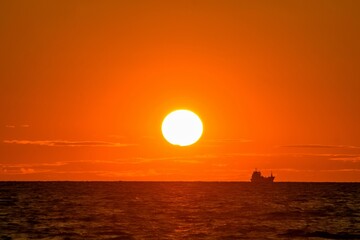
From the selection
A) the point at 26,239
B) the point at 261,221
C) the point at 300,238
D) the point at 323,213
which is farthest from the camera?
the point at 323,213

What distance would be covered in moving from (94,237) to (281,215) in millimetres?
35364

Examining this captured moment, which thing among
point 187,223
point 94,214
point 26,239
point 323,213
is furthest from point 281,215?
point 26,239

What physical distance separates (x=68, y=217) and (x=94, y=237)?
22373mm

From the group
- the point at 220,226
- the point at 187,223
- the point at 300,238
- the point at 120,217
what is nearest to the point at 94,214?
the point at 120,217

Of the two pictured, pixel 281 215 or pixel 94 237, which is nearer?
pixel 94 237

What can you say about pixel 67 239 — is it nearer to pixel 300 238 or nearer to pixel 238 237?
pixel 238 237

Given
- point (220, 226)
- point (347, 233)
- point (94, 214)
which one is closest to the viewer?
point (347, 233)

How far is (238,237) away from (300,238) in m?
5.76

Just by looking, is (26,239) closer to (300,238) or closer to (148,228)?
(148,228)

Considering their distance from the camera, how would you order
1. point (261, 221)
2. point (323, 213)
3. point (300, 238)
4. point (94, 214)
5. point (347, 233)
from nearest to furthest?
1. point (300, 238)
2. point (347, 233)
3. point (261, 221)
4. point (94, 214)
5. point (323, 213)

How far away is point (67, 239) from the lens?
54.1 m

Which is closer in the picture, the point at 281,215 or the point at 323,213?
the point at 281,215

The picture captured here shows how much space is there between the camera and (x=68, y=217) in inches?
3039

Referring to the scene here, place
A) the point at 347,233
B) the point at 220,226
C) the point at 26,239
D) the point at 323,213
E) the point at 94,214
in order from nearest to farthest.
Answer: the point at 26,239 < the point at 347,233 < the point at 220,226 < the point at 94,214 < the point at 323,213
